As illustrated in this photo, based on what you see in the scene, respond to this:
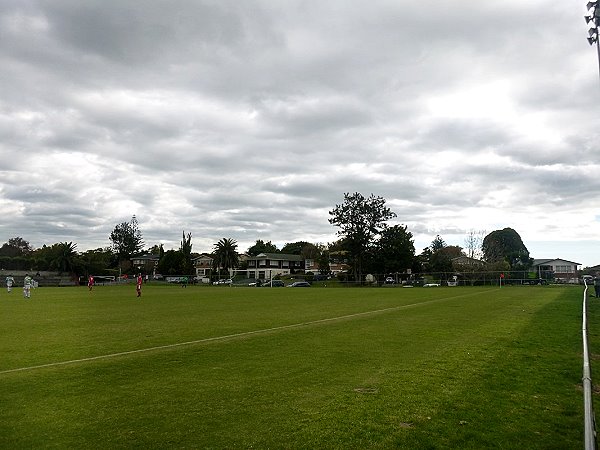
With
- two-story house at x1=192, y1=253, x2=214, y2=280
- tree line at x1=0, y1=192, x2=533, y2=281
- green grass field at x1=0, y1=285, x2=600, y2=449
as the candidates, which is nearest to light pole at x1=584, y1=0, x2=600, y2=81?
green grass field at x1=0, y1=285, x2=600, y2=449

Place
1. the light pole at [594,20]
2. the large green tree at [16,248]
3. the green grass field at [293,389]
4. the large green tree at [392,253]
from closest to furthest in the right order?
the green grass field at [293,389] < the light pole at [594,20] < the large green tree at [392,253] < the large green tree at [16,248]

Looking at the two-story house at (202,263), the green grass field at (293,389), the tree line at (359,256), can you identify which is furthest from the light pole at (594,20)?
the two-story house at (202,263)

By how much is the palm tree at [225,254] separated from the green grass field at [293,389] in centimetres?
10625

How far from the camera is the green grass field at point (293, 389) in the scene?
607 cm

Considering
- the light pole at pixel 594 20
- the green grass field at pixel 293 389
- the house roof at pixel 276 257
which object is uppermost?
the light pole at pixel 594 20

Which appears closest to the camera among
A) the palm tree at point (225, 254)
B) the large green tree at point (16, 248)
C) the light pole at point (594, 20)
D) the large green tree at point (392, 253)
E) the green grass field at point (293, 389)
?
the green grass field at point (293, 389)

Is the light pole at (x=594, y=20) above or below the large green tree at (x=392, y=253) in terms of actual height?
above

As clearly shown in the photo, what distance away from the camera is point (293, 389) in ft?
27.2

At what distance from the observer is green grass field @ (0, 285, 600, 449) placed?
6.07 m

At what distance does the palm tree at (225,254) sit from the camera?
400 ft

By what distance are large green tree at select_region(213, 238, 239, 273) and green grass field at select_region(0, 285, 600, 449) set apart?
349 feet

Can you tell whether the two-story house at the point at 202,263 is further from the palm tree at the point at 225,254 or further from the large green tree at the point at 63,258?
the large green tree at the point at 63,258

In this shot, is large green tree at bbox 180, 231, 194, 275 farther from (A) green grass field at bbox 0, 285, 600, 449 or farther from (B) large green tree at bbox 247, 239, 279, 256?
(A) green grass field at bbox 0, 285, 600, 449

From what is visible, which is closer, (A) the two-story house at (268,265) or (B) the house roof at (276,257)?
(A) the two-story house at (268,265)
